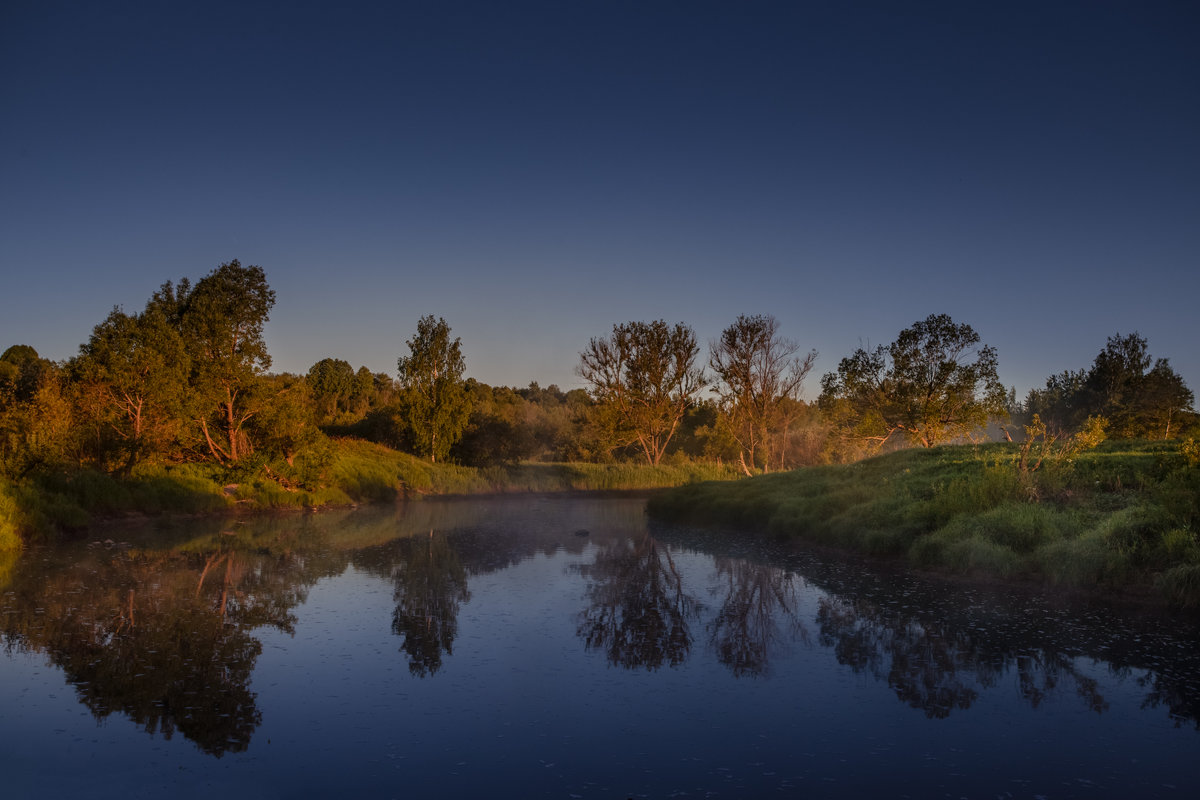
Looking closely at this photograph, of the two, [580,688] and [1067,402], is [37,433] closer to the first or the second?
[580,688]

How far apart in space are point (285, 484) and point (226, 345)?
5780 mm

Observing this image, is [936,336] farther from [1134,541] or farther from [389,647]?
[389,647]

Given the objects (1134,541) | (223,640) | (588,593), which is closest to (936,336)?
(1134,541)

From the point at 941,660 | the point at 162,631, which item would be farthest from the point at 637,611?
the point at 162,631

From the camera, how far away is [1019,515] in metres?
13.1

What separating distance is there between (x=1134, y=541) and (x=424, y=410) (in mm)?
36618

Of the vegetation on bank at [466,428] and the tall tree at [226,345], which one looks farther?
the tall tree at [226,345]

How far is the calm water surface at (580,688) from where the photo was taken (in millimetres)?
5516

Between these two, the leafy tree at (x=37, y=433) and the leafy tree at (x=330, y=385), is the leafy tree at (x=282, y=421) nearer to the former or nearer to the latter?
the leafy tree at (x=37, y=433)

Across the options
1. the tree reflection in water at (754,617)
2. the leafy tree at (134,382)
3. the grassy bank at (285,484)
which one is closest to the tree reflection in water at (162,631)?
the grassy bank at (285,484)

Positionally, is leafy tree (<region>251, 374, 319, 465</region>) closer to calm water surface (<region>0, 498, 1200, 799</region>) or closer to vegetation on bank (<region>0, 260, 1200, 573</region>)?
vegetation on bank (<region>0, 260, 1200, 573</region>)

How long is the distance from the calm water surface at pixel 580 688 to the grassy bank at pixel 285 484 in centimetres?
476

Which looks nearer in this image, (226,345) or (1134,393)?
(226,345)

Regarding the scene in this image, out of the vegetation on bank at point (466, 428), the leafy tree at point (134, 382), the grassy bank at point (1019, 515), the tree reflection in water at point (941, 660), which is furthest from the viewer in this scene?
the leafy tree at point (134, 382)
